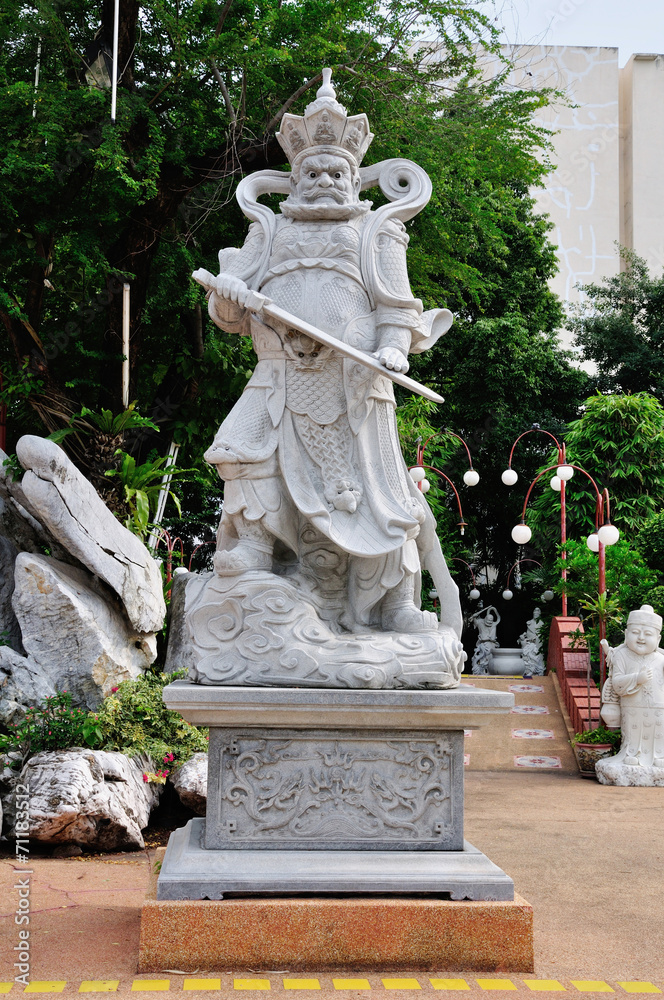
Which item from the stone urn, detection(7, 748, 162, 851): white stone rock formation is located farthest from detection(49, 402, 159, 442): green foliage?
the stone urn

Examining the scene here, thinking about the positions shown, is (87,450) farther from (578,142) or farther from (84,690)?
(578,142)

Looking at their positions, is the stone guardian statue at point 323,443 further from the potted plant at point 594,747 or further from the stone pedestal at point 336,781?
the potted plant at point 594,747

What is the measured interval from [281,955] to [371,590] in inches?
51.9

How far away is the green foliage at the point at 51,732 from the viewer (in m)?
5.69

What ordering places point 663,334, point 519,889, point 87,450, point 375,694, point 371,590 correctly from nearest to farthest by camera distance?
point 375,694, point 371,590, point 519,889, point 87,450, point 663,334

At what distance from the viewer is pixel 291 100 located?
918 cm

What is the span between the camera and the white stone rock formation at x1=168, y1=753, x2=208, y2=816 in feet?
19.1

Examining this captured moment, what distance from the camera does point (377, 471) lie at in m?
3.70

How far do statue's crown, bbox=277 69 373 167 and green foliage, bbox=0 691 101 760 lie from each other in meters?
3.60

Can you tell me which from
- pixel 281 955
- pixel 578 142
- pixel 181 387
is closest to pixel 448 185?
pixel 181 387

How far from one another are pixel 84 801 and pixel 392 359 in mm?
3189

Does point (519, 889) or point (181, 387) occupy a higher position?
point (181, 387)

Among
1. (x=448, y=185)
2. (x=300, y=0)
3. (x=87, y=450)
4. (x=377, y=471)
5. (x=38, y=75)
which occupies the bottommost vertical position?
(x=377, y=471)

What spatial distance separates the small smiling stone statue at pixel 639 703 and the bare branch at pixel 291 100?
5.74 metres
